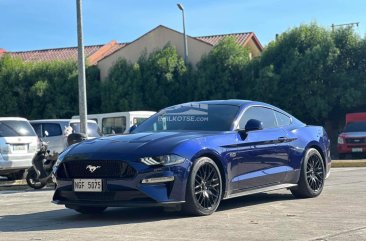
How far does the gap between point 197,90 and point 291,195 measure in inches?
1034

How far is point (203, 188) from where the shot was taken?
7586mm

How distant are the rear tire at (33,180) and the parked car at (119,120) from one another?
31.6ft

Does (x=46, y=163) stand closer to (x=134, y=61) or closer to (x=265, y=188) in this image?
(x=265, y=188)

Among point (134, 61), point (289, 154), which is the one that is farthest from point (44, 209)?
point (134, 61)

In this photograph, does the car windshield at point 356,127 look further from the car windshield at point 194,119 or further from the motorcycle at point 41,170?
the car windshield at point 194,119

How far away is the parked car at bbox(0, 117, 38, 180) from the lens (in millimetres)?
15281

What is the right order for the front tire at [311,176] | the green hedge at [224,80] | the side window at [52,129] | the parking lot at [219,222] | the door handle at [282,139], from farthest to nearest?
1. the green hedge at [224,80]
2. the side window at [52,129]
3. the front tire at [311,176]
4. the door handle at [282,139]
5. the parking lot at [219,222]

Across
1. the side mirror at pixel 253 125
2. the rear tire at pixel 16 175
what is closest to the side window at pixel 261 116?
the side mirror at pixel 253 125

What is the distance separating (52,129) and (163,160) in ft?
48.1

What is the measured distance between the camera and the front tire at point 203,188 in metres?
7.39

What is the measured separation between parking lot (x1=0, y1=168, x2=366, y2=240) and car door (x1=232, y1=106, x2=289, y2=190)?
0.39 meters

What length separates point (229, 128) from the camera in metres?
8.32

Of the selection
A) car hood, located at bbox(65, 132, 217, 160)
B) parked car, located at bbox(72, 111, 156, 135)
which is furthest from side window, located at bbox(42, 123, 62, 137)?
car hood, located at bbox(65, 132, 217, 160)

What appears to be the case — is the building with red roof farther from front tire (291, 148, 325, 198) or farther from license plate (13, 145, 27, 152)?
front tire (291, 148, 325, 198)
